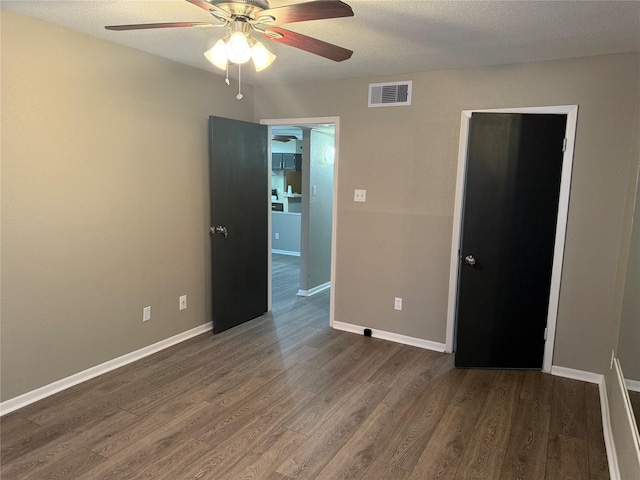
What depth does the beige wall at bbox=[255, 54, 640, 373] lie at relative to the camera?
3018 millimetres

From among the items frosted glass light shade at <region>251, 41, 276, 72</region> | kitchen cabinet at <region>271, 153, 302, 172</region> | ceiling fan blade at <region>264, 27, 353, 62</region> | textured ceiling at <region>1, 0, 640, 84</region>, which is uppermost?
textured ceiling at <region>1, 0, 640, 84</region>

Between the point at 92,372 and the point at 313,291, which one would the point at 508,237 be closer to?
the point at 313,291

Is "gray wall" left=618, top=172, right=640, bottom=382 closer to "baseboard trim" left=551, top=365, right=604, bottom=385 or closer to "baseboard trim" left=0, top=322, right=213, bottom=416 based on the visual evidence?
"baseboard trim" left=551, top=365, right=604, bottom=385

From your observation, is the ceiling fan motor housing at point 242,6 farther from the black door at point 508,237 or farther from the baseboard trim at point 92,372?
the baseboard trim at point 92,372

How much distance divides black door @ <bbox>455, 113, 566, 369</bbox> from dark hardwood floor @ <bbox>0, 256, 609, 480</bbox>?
259mm

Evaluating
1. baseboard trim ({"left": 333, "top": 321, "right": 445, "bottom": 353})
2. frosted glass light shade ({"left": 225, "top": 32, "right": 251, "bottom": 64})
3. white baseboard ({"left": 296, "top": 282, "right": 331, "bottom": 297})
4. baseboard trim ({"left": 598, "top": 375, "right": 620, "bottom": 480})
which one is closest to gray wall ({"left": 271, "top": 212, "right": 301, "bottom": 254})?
white baseboard ({"left": 296, "top": 282, "right": 331, "bottom": 297})

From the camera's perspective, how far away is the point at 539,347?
336cm

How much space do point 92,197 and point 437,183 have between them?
2.64m

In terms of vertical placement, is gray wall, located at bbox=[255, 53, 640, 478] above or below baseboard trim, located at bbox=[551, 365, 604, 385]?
above

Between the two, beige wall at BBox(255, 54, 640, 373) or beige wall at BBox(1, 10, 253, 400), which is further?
beige wall at BBox(255, 54, 640, 373)

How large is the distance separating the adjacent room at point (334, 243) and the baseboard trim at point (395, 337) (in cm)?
2

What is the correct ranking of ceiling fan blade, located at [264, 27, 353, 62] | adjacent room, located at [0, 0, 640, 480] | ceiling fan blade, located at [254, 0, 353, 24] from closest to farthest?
1. ceiling fan blade, located at [254, 0, 353, 24]
2. ceiling fan blade, located at [264, 27, 353, 62]
3. adjacent room, located at [0, 0, 640, 480]

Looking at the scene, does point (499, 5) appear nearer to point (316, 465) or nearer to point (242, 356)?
point (316, 465)

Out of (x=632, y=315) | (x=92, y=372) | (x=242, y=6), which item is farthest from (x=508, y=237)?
(x=92, y=372)
